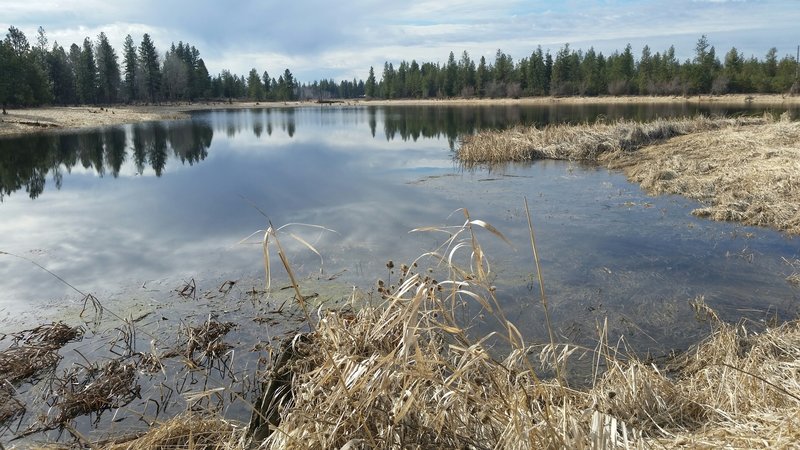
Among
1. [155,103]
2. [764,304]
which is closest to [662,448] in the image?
[764,304]

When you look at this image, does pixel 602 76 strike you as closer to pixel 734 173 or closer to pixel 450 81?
pixel 450 81

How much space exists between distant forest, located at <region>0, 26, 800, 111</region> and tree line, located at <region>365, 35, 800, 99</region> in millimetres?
147

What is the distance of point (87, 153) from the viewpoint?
25797mm

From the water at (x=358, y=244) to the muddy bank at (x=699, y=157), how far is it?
0.74m

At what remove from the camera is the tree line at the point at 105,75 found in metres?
56.0

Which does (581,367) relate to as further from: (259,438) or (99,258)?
(99,258)

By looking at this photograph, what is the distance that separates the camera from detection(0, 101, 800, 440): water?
668 centimetres

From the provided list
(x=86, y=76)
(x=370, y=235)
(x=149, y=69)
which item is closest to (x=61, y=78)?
(x=86, y=76)

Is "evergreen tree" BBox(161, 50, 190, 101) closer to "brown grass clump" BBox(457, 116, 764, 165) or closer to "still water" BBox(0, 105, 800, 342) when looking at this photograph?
"still water" BBox(0, 105, 800, 342)

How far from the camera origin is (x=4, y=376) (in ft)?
16.6

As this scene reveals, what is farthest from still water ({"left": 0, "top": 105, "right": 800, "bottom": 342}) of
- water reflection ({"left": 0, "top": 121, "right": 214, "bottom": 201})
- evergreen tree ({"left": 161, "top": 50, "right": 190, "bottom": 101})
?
evergreen tree ({"left": 161, "top": 50, "right": 190, "bottom": 101})

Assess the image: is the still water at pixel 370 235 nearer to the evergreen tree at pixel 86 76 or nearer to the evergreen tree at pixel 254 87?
the evergreen tree at pixel 86 76

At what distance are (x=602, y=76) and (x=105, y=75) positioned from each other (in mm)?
81601

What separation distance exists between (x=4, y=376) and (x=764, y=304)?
914cm
